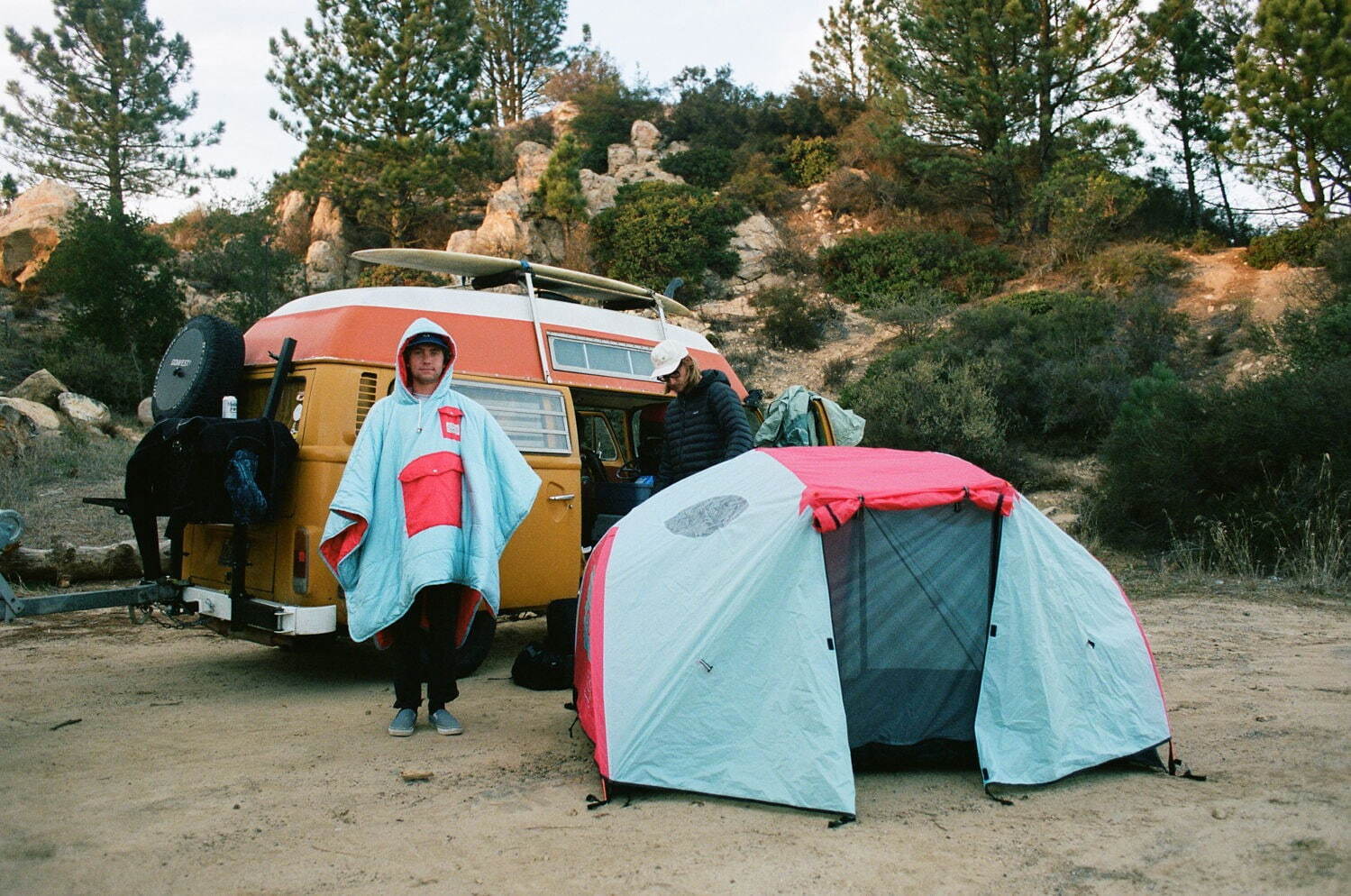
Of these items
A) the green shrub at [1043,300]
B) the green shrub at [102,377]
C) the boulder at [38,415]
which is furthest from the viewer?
the green shrub at [1043,300]

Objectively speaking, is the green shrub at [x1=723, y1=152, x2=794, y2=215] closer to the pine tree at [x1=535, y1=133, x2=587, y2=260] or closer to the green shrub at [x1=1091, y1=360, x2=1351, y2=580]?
the pine tree at [x1=535, y1=133, x2=587, y2=260]

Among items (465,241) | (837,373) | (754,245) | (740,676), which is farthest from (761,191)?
(740,676)

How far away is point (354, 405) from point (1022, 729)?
12.8 feet

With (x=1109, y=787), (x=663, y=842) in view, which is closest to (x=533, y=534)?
(x=663, y=842)

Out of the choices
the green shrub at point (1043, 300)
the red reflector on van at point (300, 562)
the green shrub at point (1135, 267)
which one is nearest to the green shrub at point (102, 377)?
the red reflector on van at point (300, 562)

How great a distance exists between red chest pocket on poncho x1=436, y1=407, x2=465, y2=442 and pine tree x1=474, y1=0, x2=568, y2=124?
3863 cm

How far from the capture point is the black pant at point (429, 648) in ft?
15.4

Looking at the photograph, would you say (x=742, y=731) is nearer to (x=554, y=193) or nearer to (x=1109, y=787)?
(x=1109, y=787)

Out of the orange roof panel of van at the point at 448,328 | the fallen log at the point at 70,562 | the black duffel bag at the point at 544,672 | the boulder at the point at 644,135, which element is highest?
the boulder at the point at 644,135

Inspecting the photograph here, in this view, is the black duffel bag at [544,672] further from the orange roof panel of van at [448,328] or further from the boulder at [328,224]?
the boulder at [328,224]

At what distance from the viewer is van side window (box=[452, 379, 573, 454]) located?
6348 millimetres

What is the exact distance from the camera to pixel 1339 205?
23.0 m

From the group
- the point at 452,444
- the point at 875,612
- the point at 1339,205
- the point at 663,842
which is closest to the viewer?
the point at 663,842

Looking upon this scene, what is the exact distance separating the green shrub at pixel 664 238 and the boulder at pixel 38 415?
14.0 meters
